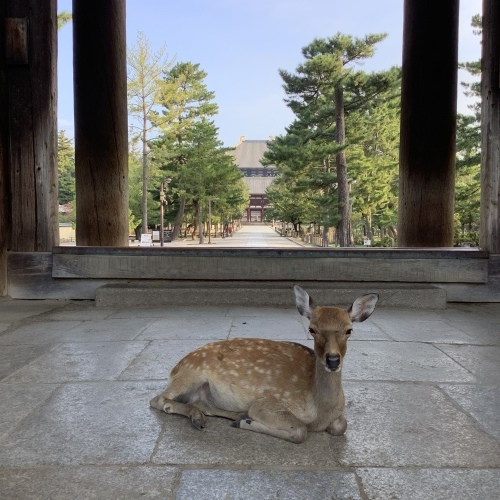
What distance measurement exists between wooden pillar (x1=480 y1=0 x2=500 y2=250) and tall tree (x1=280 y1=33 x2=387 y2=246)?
19.3 m

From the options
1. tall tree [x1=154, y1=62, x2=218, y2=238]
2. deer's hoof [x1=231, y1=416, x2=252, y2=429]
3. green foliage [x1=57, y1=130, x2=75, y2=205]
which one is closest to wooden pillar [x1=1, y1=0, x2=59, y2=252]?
deer's hoof [x1=231, y1=416, x2=252, y2=429]

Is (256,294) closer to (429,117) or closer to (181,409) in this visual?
(429,117)

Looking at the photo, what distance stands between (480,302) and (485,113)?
7.49ft

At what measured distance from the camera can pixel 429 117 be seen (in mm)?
7039

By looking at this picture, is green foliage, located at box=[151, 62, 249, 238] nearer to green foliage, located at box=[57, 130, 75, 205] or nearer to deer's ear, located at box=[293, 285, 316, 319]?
green foliage, located at box=[57, 130, 75, 205]

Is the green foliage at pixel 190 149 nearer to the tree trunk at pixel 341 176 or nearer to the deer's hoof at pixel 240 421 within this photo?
the tree trunk at pixel 341 176

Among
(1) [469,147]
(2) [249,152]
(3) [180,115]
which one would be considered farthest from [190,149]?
(2) [249,152]

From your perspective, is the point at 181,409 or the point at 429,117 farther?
the point at 429,117

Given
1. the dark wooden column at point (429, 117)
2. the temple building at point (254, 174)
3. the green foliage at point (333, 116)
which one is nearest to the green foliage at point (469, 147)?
the green foliage at point (333, 116)

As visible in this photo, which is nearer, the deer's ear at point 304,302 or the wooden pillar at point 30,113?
the deer's ear at point 304,302

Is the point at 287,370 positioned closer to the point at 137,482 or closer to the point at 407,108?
the point at 137,482

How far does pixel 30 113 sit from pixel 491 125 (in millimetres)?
5493

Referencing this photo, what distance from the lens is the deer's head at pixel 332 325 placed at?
2.14 metres

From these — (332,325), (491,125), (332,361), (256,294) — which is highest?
(491,125)
